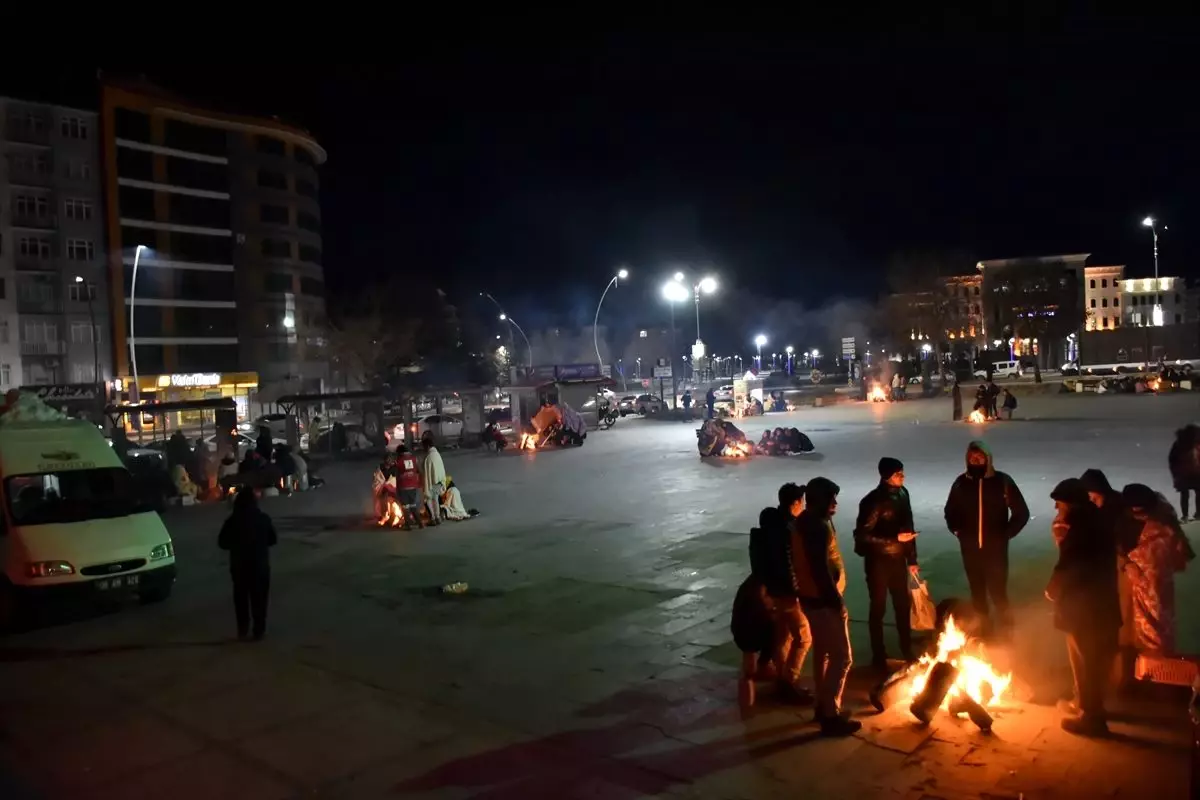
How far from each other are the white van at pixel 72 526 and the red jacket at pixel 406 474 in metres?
4.65

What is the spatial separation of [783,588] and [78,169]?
6286 cm

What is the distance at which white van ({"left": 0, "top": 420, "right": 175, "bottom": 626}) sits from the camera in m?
9.59

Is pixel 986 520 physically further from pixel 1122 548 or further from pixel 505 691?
pixel 505 691

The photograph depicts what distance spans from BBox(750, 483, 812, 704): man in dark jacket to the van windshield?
7822mm

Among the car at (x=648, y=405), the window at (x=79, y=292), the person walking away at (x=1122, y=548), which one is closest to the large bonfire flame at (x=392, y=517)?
the person walking away at (x=1122, y=548)

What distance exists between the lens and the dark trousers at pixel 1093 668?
563 cm

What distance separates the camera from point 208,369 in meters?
63.2

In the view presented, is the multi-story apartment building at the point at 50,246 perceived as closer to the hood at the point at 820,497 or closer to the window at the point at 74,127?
the window at the point at 74,127

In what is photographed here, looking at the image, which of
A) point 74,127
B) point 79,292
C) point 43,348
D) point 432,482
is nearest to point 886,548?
point 432,482

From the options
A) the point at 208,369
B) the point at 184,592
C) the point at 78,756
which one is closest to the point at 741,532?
the point at 184,592

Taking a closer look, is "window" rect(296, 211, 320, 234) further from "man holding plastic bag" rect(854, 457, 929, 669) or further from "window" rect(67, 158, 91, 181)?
"man holding plastic bag" rect(854, 457, 929, 669)

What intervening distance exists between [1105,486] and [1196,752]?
2523mm

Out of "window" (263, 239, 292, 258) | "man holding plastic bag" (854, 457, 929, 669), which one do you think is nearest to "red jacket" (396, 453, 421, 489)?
"man holding plastic bag" (854, 457, 929, 669)

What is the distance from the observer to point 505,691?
7.18 m
